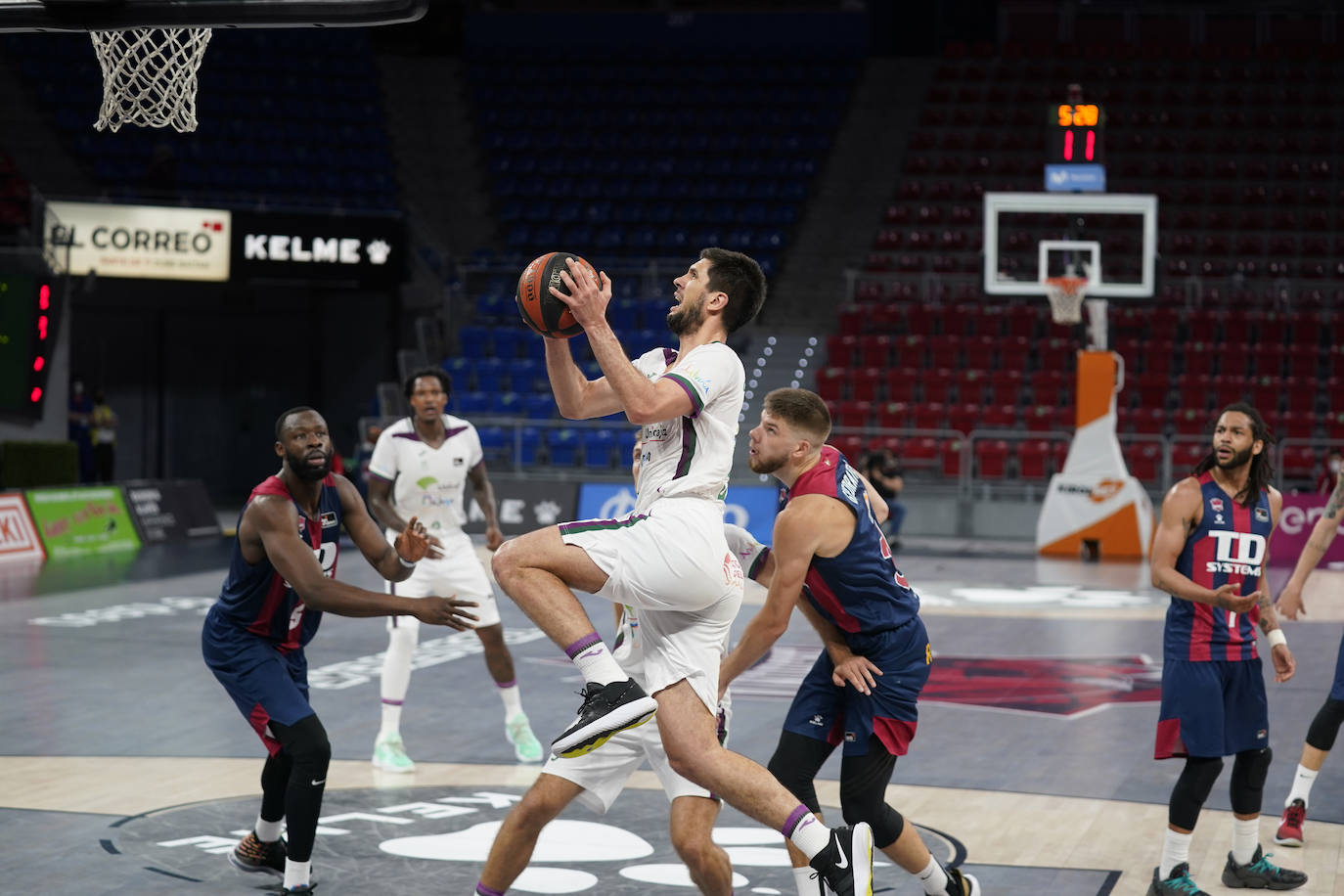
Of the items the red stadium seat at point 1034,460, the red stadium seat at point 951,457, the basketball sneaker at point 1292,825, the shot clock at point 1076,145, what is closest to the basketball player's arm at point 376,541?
the basketball sneaker at point 1292,825

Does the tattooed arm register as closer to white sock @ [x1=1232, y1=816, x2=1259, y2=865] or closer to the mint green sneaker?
white sock @ [x1=1232, y1=816, x2=1259, y2=865]

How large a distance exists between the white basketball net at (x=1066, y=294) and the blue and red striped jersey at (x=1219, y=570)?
12.2 metres

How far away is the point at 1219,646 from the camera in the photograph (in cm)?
588

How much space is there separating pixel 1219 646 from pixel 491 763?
3.81 metres

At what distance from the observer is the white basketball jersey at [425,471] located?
8547mm

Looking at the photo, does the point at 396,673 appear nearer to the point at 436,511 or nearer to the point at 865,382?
the point at 436,511

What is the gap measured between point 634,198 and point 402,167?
14.0 feet

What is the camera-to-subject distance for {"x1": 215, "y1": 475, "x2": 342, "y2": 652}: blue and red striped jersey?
5.88m

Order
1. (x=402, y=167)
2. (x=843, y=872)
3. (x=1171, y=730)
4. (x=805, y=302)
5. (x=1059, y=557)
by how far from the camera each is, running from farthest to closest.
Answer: (x=402, y=167)
(x=805, y=302)
(x=1059, y=557)
(x=1171, y=730)
(x=843, y=872)

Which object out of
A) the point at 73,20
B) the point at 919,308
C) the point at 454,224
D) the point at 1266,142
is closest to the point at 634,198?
the point at 454,224

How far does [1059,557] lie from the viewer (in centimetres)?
1881

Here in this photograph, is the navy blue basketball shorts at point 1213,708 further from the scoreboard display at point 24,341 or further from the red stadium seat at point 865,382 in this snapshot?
the scoreboard display at point 24,341

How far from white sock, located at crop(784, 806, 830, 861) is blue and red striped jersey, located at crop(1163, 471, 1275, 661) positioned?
194 centimetres

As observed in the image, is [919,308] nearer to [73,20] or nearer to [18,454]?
[18,454]
